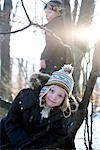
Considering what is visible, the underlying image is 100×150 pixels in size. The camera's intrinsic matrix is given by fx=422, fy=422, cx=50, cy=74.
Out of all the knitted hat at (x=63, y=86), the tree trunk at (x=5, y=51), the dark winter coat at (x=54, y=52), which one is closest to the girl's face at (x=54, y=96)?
the knitted hat at (x=63, y=86)

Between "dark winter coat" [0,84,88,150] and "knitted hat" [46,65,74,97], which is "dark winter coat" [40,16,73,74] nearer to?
"knitted hat" [46,65,74,97]

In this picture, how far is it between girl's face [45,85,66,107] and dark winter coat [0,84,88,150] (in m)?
0.10

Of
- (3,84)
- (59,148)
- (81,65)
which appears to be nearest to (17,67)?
(3,84)

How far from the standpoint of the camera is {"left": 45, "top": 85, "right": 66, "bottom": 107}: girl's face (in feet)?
11.3

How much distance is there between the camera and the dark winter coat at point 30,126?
349 centimetres

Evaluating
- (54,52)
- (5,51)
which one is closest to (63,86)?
(54,52)

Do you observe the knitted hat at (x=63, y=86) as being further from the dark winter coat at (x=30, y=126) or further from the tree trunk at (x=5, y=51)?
the tree trunk at (x=5, y=51)

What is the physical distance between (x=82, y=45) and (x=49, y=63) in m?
1.09

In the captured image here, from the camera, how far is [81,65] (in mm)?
6027

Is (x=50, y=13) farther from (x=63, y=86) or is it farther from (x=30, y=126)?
(x=30, y=126)

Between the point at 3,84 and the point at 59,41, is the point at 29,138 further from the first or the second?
the point at 3,84

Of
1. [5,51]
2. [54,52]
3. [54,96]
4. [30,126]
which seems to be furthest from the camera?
[5,51]

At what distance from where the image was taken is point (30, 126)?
3553 mm

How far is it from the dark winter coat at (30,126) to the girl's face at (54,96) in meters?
0.10
